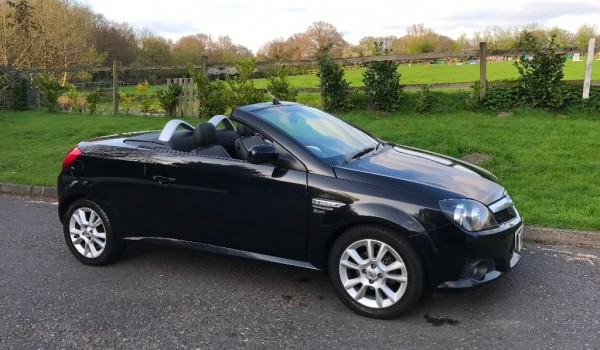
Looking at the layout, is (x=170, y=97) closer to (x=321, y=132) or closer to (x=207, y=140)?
(x=207, y=140)

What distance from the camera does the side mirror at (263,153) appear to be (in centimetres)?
391

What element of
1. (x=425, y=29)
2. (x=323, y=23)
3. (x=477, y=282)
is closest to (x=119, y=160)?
(x=477, y=282)

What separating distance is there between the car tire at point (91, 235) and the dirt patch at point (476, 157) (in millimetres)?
5451

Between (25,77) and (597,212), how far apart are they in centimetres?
1938

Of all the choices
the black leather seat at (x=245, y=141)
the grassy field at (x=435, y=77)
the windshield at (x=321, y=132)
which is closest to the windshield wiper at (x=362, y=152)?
the windshield at (x=321, y=132)

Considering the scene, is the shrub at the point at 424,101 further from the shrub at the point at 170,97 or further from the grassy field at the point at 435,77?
the shrub at the point at 170,97

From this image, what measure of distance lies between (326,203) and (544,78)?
850cm

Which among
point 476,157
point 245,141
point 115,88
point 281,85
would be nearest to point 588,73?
point 476,157

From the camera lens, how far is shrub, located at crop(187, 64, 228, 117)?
13.3m

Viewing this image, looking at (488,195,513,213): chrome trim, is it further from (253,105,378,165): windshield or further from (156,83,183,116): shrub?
(156,83,183,116): shrub

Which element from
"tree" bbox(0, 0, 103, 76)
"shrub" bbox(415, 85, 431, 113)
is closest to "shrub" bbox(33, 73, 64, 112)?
"tree" bbox(0, 0, 103, 76)

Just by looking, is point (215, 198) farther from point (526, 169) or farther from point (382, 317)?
point (526, 169)

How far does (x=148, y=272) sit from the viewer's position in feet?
15.3

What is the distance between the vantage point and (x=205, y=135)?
181 inches
